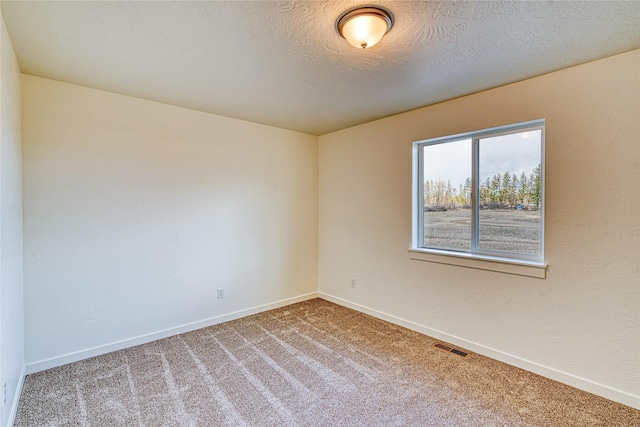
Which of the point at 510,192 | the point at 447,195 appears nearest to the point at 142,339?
the point at 447,195

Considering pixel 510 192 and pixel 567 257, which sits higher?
pixel 510 192

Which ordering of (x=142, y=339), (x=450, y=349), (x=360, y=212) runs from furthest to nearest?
(x=360, y=212) → (x=142, y=339) → (x=450, y=349)

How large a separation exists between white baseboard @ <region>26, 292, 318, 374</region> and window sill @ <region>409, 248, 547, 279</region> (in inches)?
78.8

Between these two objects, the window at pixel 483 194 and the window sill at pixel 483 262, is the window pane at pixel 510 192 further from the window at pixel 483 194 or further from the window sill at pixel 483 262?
the window sill at pixel 483 262

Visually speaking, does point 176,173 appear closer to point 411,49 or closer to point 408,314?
point 411,49

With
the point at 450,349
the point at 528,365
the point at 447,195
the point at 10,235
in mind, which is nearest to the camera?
the point at 10,235

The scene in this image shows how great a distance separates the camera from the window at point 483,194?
2.58m

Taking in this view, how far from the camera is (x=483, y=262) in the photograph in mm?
2738

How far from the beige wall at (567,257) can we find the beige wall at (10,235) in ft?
10.7

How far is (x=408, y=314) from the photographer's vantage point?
11.0ft

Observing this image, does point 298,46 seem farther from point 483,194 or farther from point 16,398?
point 16,398

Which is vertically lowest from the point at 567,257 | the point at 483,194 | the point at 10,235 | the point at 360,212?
the point at 567,257

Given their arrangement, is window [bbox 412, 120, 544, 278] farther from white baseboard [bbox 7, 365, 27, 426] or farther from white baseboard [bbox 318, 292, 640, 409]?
white baseboard [bbox 7, 365, 27, 426]

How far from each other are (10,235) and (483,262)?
11.9 feet
